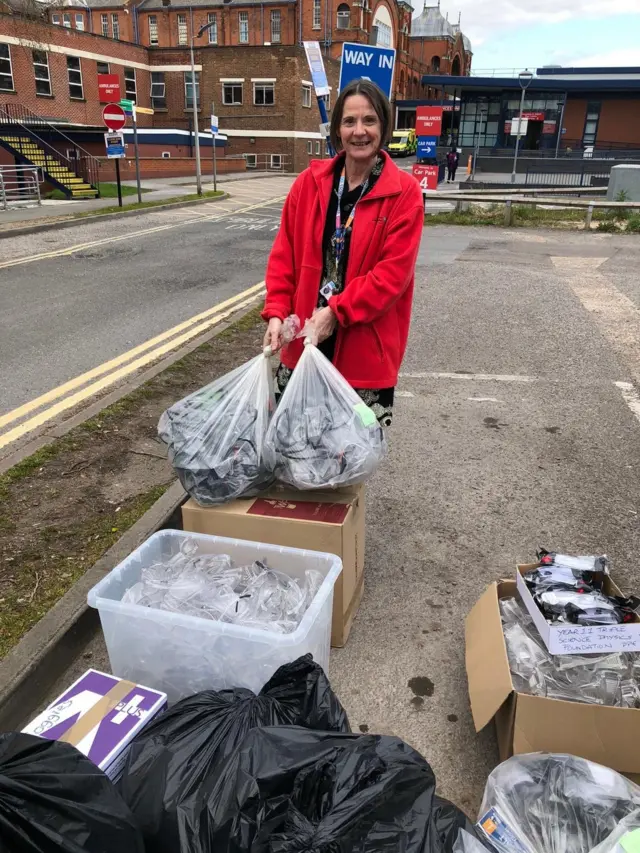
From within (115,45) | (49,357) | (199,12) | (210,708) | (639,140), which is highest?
(199,12)

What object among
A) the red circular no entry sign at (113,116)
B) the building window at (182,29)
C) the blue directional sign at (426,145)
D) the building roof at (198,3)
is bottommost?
the blue directional sign at (426,145)

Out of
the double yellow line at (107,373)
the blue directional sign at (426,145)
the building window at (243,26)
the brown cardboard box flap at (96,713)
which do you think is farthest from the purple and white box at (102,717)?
the building window at (243,26)

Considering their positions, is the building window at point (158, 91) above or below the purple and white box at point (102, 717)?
above

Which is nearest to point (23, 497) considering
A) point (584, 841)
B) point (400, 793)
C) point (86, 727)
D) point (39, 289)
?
point (86, 727)

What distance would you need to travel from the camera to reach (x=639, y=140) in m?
42.5

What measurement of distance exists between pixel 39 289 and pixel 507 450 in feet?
23.6

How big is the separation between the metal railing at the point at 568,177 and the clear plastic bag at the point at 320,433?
29.5m

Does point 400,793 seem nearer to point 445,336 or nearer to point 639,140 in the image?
point 445,336

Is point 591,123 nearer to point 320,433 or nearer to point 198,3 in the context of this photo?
point 198,3

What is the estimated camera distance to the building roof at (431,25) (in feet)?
227

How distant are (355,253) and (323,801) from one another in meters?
1.91

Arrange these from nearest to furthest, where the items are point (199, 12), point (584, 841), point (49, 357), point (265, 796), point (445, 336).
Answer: point (265, 796)
point (584, 841)
point (49, 357)
point (445, 336)
point (199, 12)

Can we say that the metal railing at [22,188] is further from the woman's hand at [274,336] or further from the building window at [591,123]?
the building window at [591,123]

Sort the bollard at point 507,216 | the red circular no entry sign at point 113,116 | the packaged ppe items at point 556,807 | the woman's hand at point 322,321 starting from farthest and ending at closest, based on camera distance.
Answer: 1. the red circular no entry sign at point 113,116
2. the bollard at point 507,216
3. the woman's hand at point 322,321
4. the packaged ppe items at point 556,807
